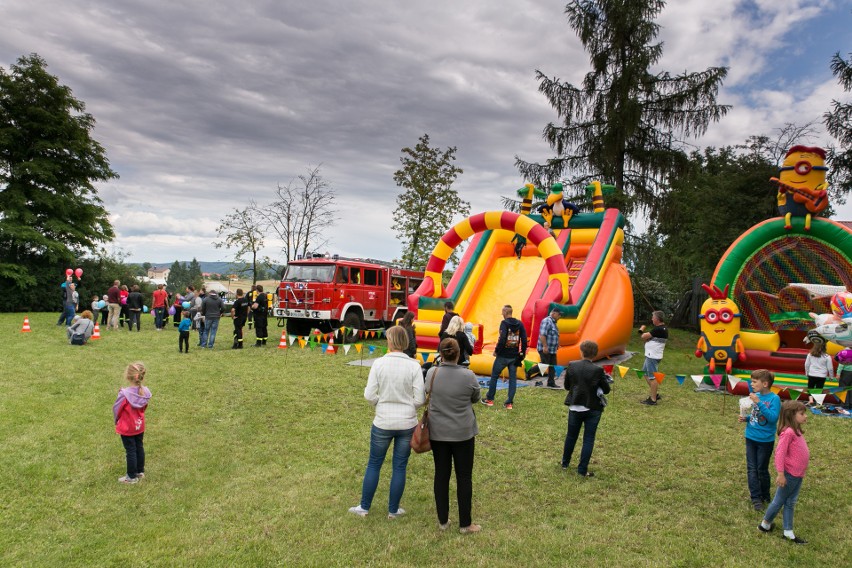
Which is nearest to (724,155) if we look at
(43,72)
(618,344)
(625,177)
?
(625,177)

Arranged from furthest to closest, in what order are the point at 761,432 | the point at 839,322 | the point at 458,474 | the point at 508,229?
the point at 508,229
the point at 839,322
the point at 761,432
the point at 458,474

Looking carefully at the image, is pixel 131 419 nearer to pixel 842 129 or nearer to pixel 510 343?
pixel 510 343

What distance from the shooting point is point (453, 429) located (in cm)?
435

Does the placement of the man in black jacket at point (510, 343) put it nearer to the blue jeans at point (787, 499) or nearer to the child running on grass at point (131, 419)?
the blue jeans at point (787, 499)

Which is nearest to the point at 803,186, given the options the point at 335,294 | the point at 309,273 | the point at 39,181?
the point at 335,294

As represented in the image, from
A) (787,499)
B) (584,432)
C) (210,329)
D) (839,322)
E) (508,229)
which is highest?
(508,229)

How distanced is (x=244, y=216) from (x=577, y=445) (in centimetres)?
2770

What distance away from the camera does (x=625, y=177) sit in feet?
67.4

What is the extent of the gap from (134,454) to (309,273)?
10964mm

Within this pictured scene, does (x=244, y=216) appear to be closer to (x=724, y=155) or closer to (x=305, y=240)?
(x=305, y=240)

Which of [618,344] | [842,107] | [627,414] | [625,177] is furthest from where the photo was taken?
[625,177]

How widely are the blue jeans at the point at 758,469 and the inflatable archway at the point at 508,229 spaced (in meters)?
6.36

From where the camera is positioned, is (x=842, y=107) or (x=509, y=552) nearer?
(x=509, y=552)

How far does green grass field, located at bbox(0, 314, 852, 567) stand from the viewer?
4.12 m
